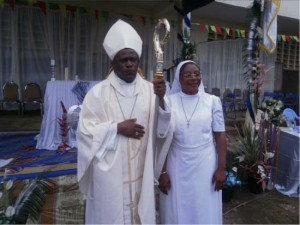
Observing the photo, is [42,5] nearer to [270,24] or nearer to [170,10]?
[170,10]

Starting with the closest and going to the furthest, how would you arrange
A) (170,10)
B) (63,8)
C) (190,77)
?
(190,77) < (63,8) < (170,10)

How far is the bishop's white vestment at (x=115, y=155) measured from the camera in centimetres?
187

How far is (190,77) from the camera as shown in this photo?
2.26 metres

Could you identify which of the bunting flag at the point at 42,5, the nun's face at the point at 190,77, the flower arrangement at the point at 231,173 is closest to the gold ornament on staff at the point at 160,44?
the nun's face at the point at 190,77

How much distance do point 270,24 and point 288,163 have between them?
2.31 meters

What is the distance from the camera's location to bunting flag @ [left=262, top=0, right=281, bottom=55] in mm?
4703

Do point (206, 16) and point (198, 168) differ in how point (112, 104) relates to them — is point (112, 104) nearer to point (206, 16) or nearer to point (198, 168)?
point (198, 168)

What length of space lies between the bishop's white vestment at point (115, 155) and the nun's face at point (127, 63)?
0.28ft

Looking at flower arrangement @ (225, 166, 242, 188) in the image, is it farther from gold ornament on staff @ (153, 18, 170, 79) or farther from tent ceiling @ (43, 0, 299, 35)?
tent ceiling @ (43, 0, 299, 35)

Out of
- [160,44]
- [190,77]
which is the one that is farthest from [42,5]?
[160,44]

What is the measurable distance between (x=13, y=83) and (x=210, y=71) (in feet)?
23.2

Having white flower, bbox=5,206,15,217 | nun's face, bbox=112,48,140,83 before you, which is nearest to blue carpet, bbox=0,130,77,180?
white flower, bbox=5,206,15,217

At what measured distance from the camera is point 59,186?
3262 mm

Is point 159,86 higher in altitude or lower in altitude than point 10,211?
higher
